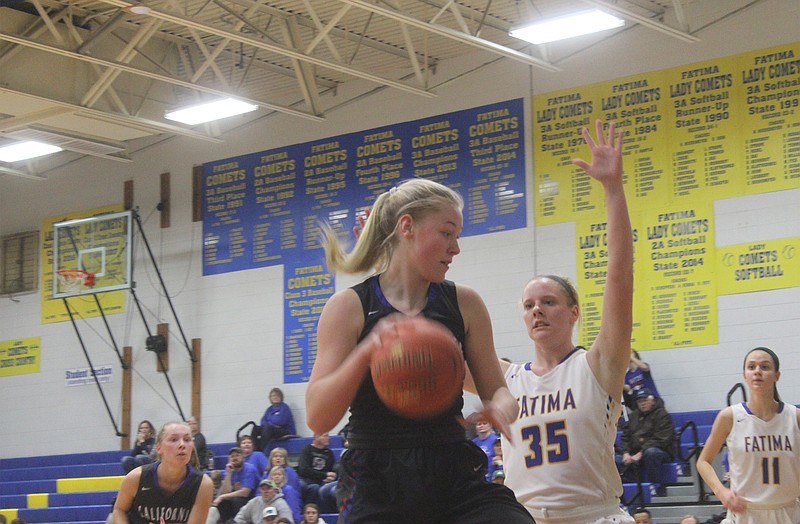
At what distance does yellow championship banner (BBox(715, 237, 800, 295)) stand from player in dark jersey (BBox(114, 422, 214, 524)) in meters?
7.65

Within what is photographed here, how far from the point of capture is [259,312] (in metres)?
16.1

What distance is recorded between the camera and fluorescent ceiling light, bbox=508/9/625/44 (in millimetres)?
11773

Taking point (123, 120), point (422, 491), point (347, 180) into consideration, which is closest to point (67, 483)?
point (123, 120)

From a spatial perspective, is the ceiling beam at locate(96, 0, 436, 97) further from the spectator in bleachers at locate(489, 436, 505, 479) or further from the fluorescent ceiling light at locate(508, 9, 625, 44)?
the spectator in bleachers at locate(489, 436, 505, 479)

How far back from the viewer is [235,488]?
42.1ft

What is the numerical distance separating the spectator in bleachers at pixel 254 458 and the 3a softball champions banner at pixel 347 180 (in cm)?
318

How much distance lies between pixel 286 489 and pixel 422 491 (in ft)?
30.6

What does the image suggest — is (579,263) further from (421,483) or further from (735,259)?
(421,483)

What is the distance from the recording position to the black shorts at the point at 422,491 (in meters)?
3.02

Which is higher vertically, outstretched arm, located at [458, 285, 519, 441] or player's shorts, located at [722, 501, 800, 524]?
outstretched arm, located at [458, 285, 519, 441]

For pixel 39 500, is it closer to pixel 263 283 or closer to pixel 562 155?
pixel 263 283

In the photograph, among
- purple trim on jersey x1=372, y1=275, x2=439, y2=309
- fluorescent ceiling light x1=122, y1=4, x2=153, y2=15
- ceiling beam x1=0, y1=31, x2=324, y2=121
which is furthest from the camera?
ceiling beam x1=0, y1=31, x2=324, y2=121

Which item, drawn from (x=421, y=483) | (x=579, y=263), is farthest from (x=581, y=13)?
(x=421, y=483)

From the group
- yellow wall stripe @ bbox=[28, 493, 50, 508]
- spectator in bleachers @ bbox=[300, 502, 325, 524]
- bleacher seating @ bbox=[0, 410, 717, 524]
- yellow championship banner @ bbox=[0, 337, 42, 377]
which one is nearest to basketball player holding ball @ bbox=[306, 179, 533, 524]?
spectator in bleachers @ bbox=[300, 502, 325, 524]
